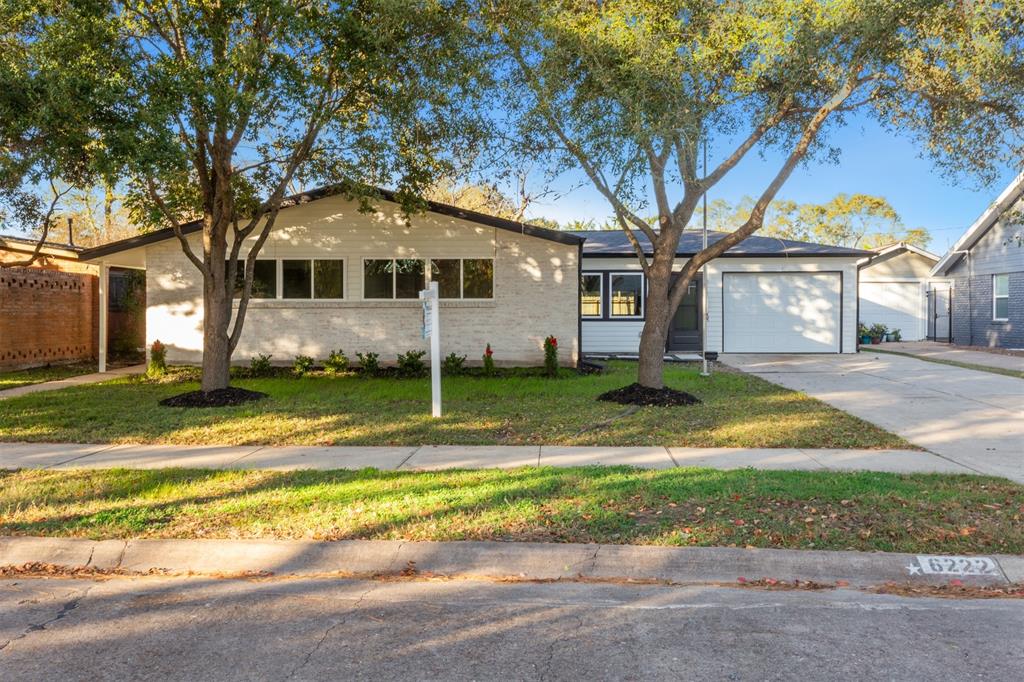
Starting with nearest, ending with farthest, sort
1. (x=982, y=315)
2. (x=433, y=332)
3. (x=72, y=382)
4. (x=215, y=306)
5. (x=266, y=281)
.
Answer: (x=433, y=332) → (x=215, y=306) → (x=72, y=382) → (x=266, y=281) → (x=982, y=315)

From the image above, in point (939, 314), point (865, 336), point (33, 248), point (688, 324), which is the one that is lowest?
point (865, 336)

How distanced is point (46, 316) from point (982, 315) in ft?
94.6

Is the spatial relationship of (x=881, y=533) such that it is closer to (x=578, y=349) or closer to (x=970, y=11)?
(x=970, y=11)

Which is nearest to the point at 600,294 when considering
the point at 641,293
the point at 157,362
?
the point at 641,293

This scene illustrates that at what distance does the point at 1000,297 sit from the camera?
79.2 feet

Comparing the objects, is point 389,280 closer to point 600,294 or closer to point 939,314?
point 600,294

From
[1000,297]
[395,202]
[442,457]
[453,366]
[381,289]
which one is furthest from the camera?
[1000,297]

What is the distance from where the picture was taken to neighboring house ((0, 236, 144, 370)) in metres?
16.6

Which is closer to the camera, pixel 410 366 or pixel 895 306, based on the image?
pixel 410 366

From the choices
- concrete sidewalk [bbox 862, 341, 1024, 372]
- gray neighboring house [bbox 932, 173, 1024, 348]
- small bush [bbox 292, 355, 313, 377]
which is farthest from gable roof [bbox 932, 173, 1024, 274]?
small bush [bbox 292, 355, 313, 377]

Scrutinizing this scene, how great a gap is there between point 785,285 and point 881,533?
Answer: 17123mm

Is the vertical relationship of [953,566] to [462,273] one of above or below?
below

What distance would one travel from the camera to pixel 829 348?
21078 millimetres

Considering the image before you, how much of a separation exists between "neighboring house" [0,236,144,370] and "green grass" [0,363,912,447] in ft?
14.7
